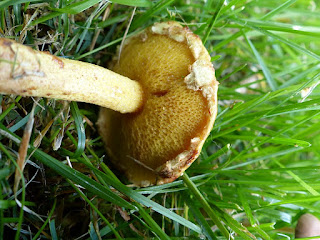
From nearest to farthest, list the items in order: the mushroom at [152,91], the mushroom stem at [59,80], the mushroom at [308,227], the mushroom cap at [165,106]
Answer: the mushroom stem at [59,80], the mushroom at [152,91], the mushroom cap at [165,106], the mushroom at [308,227]

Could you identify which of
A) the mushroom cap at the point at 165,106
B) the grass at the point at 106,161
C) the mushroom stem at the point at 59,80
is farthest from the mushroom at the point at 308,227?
the mushroom stem at the point at 59,80

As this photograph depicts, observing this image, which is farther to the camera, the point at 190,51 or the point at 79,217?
the point at 79,217

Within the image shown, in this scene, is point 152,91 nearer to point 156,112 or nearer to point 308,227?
point 156,112

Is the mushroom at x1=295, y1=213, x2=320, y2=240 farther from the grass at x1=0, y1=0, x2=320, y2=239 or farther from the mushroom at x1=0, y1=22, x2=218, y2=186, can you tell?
the mushroom at x1=0, y1=22, x2=218, y2=186

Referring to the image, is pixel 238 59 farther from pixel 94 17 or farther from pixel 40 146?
pixel 40 146

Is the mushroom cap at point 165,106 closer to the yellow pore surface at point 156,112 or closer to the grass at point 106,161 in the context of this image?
the yellow pore surface at point 156,112

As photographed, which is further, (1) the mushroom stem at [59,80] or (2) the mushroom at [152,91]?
(2) the mushroom at [152,91]

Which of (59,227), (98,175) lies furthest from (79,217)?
(98,175)
